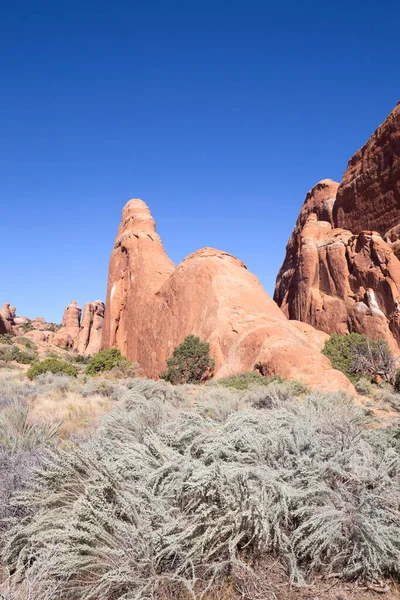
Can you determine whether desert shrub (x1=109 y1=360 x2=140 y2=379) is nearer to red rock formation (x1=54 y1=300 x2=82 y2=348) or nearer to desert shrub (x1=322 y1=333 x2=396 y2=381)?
desert shrub (x1=322 y1=333 x2=396 y2=381)

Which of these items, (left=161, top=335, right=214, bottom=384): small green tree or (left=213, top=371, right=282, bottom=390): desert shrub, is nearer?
(left=213, top=371, right=282, bottom=390): desert shrub

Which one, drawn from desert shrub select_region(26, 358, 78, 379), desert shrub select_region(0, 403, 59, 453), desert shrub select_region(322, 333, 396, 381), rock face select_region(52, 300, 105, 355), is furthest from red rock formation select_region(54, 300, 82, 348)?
desert shrub select_region(0, 403, 59, 453)

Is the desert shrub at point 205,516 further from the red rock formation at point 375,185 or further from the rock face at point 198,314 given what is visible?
the red rock formation at point 375,185

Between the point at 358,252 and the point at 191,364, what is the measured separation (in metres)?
20.9

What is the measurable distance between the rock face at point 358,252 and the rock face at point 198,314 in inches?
250

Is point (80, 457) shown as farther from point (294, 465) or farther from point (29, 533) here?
point (294, 465)

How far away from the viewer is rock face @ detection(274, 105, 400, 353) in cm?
2808

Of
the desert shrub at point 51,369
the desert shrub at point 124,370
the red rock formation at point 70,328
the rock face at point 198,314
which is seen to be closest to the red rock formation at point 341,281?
the rock face at point 198,314

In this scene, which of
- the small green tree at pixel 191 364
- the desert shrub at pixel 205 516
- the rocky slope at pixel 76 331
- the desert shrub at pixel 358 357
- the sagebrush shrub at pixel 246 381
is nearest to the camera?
the desert shrub at pixel 205 516

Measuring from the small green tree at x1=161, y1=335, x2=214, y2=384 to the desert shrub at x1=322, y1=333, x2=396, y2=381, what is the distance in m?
7.23

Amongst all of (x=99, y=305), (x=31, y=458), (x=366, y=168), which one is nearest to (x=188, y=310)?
(x=31, y=458)

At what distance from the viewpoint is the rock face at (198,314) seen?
14.9 m

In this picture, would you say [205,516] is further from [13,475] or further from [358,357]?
[358,357]

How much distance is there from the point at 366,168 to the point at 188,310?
22.7 metres
